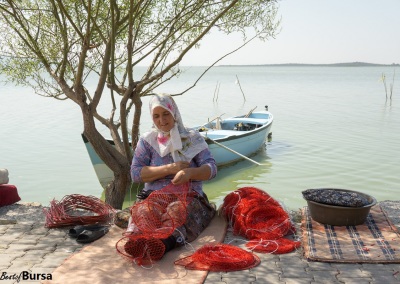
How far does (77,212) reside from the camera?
526cm

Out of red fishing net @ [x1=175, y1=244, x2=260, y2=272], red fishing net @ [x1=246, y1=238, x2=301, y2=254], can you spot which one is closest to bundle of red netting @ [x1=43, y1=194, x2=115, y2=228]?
red fishing net @ [x1=175, y1=244, x2=260, y2=272]

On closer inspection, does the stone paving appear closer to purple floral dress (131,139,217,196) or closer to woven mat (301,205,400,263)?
woven mat (301,205,400,263)

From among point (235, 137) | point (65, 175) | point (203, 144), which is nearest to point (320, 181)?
point (235, 137)

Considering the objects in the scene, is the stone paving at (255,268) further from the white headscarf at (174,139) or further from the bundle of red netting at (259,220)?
the white headscarf at (174,139)

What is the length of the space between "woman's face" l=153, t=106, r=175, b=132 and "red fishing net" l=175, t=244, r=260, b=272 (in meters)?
1.27

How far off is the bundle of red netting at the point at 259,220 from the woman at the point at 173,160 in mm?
322

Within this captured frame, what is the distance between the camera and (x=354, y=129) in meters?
20.1

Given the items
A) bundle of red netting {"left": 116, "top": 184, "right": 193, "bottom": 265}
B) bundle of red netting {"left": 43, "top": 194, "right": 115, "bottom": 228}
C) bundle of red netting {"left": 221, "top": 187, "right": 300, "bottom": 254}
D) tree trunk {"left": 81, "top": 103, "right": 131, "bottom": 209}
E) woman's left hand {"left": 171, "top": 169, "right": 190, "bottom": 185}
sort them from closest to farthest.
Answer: bundle of red netting {"left": 116, "top": 184, "right": 193, "bottom": 265}, bundle of red netting {"left": 221, "top": 187, "right": 300, "bottom": 254}, woman's left hand {"left": 171, "top": 169, "right": 190, "bottom": 185}, bundle of red netting {"left": 43, "top": 194, "right": 115, "bottom": 228}, tree trunk {"left": 81, "top": 103, "right": 131, "bottom": 209}

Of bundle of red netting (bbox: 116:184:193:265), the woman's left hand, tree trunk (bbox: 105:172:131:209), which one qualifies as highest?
the woman's left hand

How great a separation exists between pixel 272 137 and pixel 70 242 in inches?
590

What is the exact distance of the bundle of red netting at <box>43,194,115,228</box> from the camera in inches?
188

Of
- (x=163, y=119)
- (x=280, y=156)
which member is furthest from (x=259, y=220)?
(x=280, y=156)

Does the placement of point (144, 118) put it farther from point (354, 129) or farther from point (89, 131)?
point (89, 131)

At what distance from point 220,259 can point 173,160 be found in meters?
1.23
